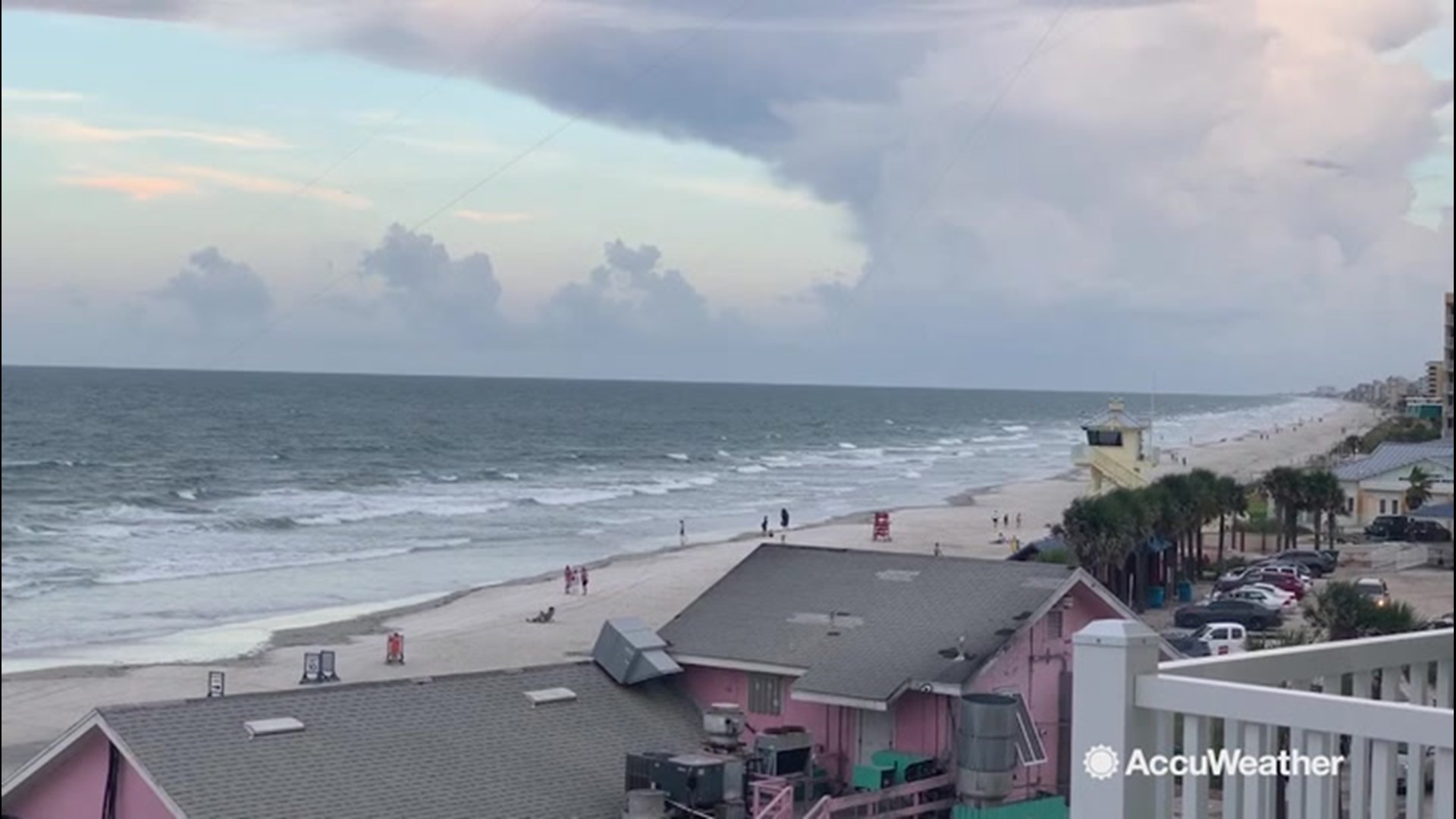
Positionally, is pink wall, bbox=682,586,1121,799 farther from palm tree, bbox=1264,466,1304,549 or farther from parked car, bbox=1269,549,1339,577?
palm tree, bbox=1264,466,1304,549

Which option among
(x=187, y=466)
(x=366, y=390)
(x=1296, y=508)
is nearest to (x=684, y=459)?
(x=187, y=466)

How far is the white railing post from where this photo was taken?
3.33m

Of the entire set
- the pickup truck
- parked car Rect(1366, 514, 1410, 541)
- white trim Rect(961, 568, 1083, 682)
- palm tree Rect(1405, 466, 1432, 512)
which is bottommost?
the pickup truck

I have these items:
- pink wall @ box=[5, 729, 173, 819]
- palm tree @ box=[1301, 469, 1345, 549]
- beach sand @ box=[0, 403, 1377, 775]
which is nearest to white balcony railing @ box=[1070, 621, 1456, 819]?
pink wall @ box=[5, 729, 173, 819]

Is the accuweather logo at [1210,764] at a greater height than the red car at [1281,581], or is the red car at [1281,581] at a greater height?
the accuweather logo at [1210,764]

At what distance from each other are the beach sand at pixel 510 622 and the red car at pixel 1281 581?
335 inches

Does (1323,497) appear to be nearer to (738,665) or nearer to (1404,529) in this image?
(1404,529)

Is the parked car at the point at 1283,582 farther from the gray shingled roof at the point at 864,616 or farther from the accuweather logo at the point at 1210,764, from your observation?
the accuweather logo at the point at 1210,764

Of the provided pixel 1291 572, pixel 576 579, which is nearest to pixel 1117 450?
pixel 1291 572

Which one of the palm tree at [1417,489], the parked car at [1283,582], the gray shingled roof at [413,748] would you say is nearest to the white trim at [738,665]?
the gray shingled roof at [413,748]

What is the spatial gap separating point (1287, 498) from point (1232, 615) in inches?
440

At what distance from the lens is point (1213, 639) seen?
19.7 m

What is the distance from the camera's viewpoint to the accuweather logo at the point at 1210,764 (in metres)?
3.23

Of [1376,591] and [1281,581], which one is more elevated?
[1376,591]
